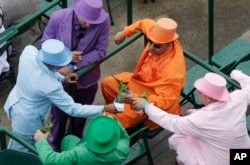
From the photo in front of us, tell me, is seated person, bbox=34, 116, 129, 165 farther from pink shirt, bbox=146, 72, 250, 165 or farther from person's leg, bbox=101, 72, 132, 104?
person's leg, bbox=101, 72, 132, 104

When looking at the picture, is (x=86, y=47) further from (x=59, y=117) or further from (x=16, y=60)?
(x=16, y=60)

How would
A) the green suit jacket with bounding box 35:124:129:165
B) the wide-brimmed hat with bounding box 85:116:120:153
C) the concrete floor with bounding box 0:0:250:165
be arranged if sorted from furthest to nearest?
the concrete floor with bounding box 0:0:250:165 → the green suit jacket with bounding box 35:124:129:165 → the wide-brimmed hat with bounding box 85:116:120:153

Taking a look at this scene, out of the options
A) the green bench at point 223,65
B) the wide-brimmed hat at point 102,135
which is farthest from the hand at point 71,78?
the green bench at point 223,65

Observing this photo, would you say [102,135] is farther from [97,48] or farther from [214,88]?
[97,48]

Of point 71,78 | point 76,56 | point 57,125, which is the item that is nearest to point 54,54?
point 71,78

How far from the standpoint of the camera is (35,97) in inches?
199

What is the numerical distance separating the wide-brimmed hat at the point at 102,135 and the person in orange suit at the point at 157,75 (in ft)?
2.48

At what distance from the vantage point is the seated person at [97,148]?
4410 millimetres

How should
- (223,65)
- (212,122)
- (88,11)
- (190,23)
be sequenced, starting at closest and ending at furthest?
(212,122), (88,11), (223,65), (190,23)

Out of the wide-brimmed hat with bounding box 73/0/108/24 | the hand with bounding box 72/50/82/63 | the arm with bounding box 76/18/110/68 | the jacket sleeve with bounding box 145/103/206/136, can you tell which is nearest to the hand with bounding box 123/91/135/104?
the jacket sleeve with bounding box 145/103/206/136

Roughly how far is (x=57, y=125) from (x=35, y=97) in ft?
2.74

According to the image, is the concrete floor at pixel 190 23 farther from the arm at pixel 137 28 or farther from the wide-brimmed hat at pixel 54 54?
the wide-brimmed hat at pixel 54 54

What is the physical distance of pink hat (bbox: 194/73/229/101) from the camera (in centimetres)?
483

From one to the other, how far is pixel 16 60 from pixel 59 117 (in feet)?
5.07
